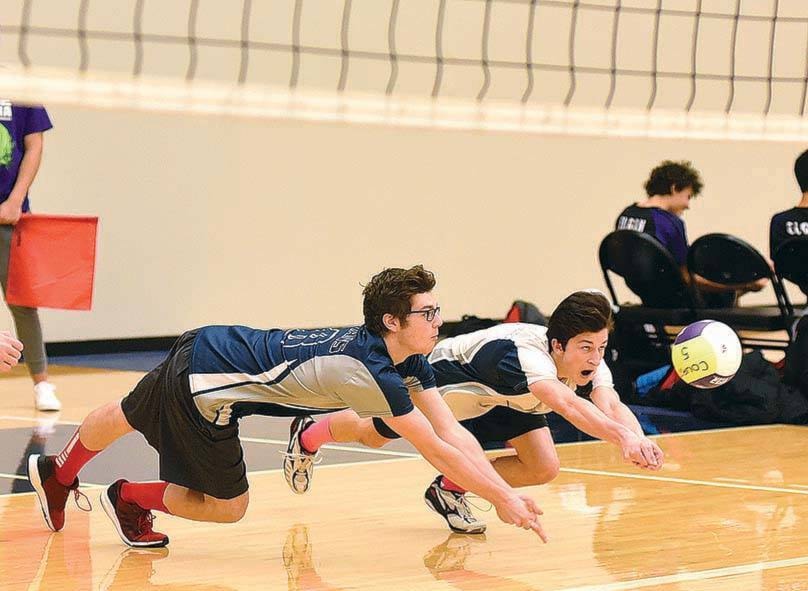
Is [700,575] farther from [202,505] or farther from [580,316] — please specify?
[202,505]

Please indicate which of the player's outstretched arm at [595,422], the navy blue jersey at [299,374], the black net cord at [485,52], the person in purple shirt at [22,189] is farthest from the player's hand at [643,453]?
the black net cord at [485,52]

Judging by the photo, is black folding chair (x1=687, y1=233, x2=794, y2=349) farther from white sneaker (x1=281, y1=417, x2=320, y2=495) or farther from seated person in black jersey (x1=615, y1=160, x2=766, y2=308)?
white sneaker (x1=281, y1=417, x2=320, y2=495)

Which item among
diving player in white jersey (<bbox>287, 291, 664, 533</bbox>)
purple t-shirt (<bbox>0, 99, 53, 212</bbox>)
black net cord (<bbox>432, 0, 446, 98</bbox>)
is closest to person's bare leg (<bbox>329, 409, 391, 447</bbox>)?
diving player in white jersey (<bbox>287, 291, 664, 533</bbox>)

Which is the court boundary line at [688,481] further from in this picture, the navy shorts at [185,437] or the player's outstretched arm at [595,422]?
the navy shorts at [185,437]

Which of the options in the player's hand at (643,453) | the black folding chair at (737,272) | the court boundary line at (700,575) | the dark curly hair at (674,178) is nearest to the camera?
the court boundary line at (700,575)

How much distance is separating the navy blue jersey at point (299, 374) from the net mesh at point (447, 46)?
256cm

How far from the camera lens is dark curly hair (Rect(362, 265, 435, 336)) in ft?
12.5

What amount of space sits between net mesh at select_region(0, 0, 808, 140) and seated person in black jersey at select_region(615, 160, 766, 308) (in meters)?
0.48

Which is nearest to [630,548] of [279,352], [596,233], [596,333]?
[596,333]

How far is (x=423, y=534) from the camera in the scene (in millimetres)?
4324

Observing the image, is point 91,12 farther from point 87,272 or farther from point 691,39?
point 691,39

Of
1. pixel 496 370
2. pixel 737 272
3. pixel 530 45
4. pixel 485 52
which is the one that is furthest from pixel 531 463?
pixel 530 45

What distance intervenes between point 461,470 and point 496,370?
0.61 m

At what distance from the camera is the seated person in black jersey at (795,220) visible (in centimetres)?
701
